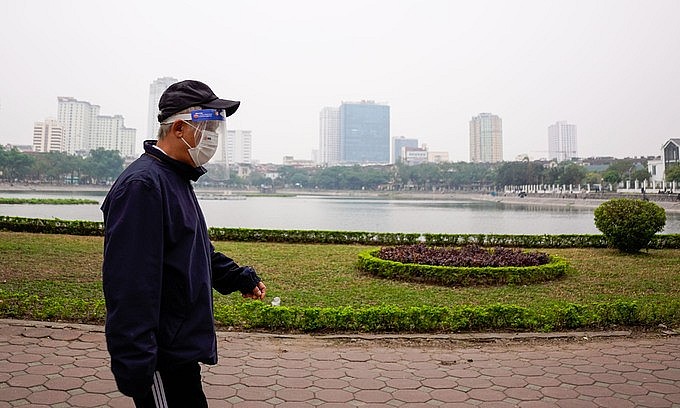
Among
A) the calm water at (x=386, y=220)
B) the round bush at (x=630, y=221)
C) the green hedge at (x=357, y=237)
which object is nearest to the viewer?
the round bush at (x=630, y=221)

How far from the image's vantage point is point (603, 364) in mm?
3736

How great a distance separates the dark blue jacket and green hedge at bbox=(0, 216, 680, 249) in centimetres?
1075

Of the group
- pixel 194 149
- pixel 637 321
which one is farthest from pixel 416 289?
pixel 194 149

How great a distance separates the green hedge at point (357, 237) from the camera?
40.2 ft

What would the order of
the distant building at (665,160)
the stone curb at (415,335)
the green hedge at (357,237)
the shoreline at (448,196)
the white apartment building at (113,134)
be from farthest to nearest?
the white apartment building at (113,134) → the distant building at (665,160) → the shoreline at (448,196) → the green hedge at (357,237) → the stone curb at (415,335)

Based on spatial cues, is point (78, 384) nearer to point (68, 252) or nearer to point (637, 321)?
point (637, 321)

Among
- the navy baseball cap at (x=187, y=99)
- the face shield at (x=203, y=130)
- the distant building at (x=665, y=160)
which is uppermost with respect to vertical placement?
the distant building at (x=665, y=160)

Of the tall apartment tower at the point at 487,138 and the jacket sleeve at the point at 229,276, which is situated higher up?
the tall apartment tower at the point at 487,138

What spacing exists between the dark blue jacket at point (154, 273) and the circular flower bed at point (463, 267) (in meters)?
5.73

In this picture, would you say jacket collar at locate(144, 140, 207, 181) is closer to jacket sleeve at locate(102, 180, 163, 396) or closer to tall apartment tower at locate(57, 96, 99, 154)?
jacket sleeve at locate(102, 180, 163, 396)

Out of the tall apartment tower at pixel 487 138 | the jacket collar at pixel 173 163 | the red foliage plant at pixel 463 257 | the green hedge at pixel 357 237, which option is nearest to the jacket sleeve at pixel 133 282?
the jacket collar at pixel 173 163

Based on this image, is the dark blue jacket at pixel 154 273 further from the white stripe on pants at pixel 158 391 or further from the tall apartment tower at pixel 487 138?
the tall apartment tower at pixel 487 138

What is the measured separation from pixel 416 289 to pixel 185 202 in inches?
210

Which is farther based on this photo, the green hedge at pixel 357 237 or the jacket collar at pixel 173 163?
the green hedge at pixel 357 237
